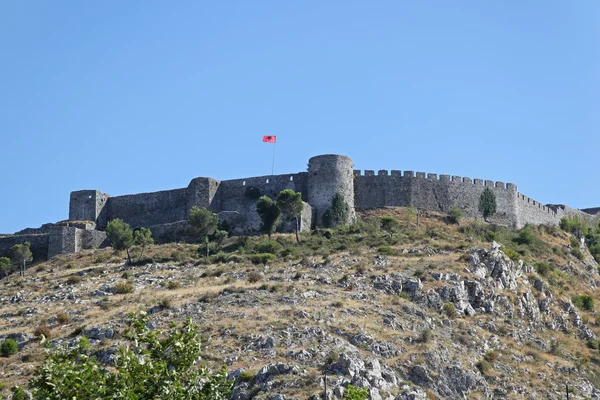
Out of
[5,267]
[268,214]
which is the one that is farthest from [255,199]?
[5,267]

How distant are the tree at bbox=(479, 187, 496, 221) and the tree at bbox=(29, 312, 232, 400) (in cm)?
4515

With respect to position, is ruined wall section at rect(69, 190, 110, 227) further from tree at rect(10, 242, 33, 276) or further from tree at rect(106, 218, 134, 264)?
tree at rect(106, 218, 134, 264)

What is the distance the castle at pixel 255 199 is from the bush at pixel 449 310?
1554 cm

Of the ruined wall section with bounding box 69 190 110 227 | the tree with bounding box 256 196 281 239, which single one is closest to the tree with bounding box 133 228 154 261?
the tree with bounding box 256 196 281 239

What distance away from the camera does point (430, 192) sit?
6347 centimetres

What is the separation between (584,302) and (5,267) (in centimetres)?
3149

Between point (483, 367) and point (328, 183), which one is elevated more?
point (328, 183)

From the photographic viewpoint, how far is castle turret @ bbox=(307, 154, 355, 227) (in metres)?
58.6

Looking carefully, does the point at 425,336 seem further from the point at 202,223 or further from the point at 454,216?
the point at 454,216

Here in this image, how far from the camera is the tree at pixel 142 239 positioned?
54188 millimetres

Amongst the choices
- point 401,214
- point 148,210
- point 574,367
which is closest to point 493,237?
point 401,214

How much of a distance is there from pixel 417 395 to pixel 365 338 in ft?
13.9

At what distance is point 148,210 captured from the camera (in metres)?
63.9

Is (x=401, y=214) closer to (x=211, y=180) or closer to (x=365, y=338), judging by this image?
(x=211, y=180)
